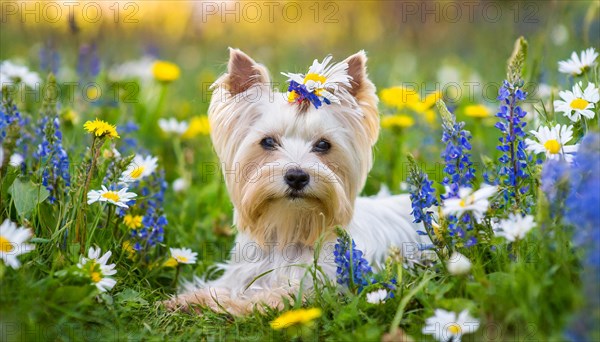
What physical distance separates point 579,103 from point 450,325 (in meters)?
1.35

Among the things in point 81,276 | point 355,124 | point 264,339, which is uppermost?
point 355,124

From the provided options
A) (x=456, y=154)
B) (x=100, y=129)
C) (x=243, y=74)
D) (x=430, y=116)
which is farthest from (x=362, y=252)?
(x=430, y=116)

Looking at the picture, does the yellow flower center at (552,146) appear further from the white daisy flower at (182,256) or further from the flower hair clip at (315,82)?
the white daisy flower at (182,256)

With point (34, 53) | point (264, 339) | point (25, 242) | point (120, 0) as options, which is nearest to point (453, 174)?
point (264, 339)

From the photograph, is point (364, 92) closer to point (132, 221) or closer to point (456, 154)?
point (456, 154)

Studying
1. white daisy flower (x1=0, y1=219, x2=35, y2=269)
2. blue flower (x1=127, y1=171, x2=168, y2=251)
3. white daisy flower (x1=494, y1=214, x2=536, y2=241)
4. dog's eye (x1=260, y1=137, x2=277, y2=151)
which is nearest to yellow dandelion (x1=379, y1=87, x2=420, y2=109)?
dog's eye (x1=260, y1=137, x2=277, y2=151)

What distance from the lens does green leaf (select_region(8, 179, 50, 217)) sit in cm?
378

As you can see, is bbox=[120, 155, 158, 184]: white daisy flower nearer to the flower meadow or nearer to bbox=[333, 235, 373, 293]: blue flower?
the flower meadow

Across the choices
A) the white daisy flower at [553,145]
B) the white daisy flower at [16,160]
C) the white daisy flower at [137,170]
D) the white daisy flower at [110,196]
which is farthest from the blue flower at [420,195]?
the white daisy flower at [16,160]

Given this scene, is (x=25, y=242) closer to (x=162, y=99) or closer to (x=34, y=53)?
(x=162, y=99)

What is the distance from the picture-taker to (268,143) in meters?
4.13

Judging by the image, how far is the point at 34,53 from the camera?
8.11 metres

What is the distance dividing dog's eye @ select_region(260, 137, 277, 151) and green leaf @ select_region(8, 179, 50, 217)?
112cm

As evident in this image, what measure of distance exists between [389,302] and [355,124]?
118 centimetres
